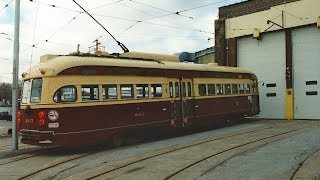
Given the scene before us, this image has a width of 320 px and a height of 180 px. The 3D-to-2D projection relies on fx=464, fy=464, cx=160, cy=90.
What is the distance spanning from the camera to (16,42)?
1631 cm

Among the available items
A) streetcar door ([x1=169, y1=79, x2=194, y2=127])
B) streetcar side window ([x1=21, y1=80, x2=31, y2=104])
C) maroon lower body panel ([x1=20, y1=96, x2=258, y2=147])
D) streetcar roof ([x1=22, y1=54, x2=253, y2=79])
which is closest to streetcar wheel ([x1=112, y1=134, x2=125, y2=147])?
maroon lower body panel ([x1=20, y1=96, x2=258, y2=147])

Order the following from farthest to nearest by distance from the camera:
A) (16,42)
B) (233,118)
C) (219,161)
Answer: (233,118)
(16,42)
(219,161)

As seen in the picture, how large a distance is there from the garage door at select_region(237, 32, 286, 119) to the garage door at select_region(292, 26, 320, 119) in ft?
3.30

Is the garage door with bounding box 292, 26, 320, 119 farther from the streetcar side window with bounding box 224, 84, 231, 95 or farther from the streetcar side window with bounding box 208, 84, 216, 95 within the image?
the streetcar side window with bounding box 208, 84, 216, 95

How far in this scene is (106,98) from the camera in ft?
50.9

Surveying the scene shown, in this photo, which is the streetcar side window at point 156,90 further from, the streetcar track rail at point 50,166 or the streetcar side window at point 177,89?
the streetcar track rail at point 50,166

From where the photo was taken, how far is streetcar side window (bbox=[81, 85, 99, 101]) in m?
14.8

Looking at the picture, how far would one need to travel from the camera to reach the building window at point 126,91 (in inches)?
638

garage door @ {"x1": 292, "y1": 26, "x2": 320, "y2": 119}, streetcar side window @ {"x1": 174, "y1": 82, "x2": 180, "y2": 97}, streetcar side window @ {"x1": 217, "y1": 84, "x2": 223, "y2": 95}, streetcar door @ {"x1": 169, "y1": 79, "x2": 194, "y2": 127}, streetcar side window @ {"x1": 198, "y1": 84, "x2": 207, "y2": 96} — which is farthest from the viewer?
garage door @ {"x1": 292, "y1": 26, "x2": 320, "y2": 119}

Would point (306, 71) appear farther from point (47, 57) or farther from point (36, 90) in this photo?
point (36, 90)

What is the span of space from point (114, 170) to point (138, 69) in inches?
255

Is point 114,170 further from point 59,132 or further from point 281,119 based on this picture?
point 281,119

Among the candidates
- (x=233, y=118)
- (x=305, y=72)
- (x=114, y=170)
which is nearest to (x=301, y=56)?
(x=305, y=72)

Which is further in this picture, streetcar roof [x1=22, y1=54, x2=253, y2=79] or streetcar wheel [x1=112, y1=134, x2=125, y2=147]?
streetcar wheel [x1=112, y1=134, x2=125, y2=147]
